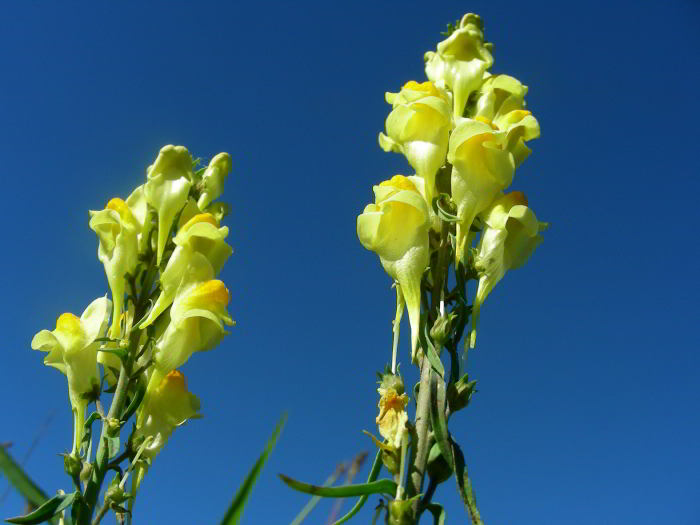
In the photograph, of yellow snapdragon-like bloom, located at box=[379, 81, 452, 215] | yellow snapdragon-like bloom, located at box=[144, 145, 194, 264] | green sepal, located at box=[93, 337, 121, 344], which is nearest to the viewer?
yellow snapdragon-like bloom, located at box=[379, 81, 452, 215]

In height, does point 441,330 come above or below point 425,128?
below

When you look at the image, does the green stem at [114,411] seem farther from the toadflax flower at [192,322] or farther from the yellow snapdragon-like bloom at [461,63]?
the yellow snapdragon-like bloom at [461,63]

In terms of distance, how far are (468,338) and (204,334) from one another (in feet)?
2.87

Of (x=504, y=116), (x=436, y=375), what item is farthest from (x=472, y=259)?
(x=504, y=116)

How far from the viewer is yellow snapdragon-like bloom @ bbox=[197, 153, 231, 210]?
2338 mm

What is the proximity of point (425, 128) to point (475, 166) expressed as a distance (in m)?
0.20

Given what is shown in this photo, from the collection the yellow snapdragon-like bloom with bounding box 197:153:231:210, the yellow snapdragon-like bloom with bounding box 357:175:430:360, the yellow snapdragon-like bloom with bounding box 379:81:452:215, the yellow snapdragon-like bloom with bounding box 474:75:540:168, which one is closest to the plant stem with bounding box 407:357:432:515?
the yellow snapdragon-like bloom with bounding box 357:175:430:360

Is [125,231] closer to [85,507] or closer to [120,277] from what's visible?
[120,277]

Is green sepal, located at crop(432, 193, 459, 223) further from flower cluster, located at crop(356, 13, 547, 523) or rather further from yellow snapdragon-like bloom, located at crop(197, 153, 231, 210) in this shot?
yellow snapdragon-like bloom, located at crop(197, 153, 231, 210)

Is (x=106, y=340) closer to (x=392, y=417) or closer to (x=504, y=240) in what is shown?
(x=392, y=417)

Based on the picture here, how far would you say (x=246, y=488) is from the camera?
147 centimetres

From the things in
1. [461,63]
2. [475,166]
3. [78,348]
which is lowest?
[78,348]

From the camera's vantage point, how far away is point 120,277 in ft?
6.73

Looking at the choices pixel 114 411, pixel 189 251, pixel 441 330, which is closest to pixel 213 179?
pixel 189 251
